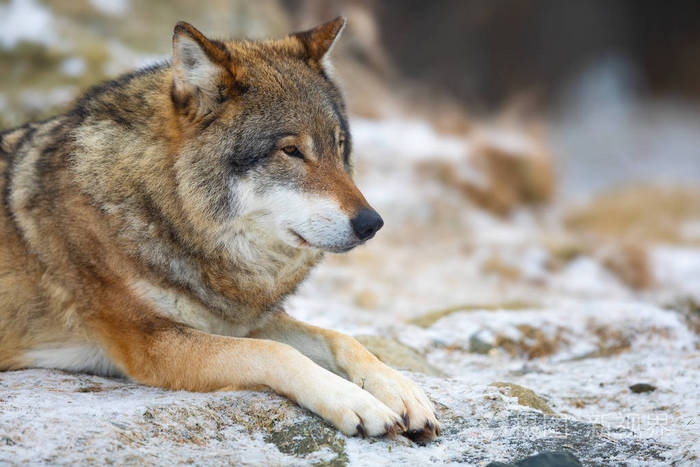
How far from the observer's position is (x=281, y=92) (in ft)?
10.3

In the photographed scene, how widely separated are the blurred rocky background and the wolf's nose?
81 centimetres

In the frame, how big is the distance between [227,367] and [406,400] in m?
0.78

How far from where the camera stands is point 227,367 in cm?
280

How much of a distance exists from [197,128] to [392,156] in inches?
336

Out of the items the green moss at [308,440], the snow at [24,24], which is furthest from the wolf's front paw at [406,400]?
the snow at [24,24]

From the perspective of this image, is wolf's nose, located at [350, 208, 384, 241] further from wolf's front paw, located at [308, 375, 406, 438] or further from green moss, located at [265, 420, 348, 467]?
green moss, located at [265, 420, 348, 467]

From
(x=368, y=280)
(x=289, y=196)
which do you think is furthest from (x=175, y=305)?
(x=368, y=280)

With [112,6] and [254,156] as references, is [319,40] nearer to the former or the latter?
[254,156]

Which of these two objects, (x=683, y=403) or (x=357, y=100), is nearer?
(x=683, y=403)

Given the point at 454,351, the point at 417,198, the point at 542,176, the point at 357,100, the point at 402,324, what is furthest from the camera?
the point at 542,176

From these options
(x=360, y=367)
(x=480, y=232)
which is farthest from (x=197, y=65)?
(x=480, y=232)

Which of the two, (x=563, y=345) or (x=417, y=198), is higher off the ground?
(x=417, y=198)

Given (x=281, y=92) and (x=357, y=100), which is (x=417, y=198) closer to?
(x=357, y=100)

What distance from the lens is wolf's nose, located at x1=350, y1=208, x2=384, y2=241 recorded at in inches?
113
